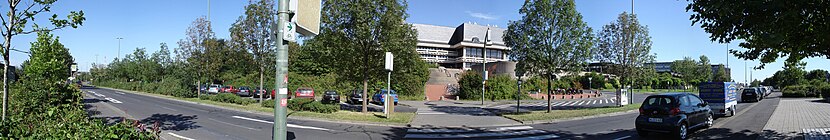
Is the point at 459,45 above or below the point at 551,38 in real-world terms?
above

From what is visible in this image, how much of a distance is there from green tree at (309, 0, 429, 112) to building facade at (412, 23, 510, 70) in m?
56.8

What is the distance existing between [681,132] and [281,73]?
9410mm

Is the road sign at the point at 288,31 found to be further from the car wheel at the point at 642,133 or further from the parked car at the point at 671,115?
the car wheel at the point at 642,133

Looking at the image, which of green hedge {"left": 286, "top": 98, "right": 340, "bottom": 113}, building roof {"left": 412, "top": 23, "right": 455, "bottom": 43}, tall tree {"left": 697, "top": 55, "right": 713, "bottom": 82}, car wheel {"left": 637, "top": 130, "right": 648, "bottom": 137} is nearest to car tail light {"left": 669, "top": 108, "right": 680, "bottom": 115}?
car wheel {"left": 637, "top": 130, "right": 648, "bottom": 137}

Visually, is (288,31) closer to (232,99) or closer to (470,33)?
(232,99)

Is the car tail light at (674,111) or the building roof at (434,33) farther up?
the building roof at (434,33)

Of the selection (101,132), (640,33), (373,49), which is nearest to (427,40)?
(640,33)

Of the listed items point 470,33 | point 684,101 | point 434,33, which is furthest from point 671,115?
point 434,33

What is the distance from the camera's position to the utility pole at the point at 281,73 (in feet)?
11.0

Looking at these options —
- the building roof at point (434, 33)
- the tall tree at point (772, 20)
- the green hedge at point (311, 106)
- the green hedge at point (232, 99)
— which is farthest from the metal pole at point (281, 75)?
the building roof at point (434, 33)

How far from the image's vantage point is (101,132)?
431cm

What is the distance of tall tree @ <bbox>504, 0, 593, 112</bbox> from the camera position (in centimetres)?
1734

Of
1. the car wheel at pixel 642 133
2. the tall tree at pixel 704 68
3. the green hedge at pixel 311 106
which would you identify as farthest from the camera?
the tall tree at pixel 704 68

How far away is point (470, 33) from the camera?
258 ft
